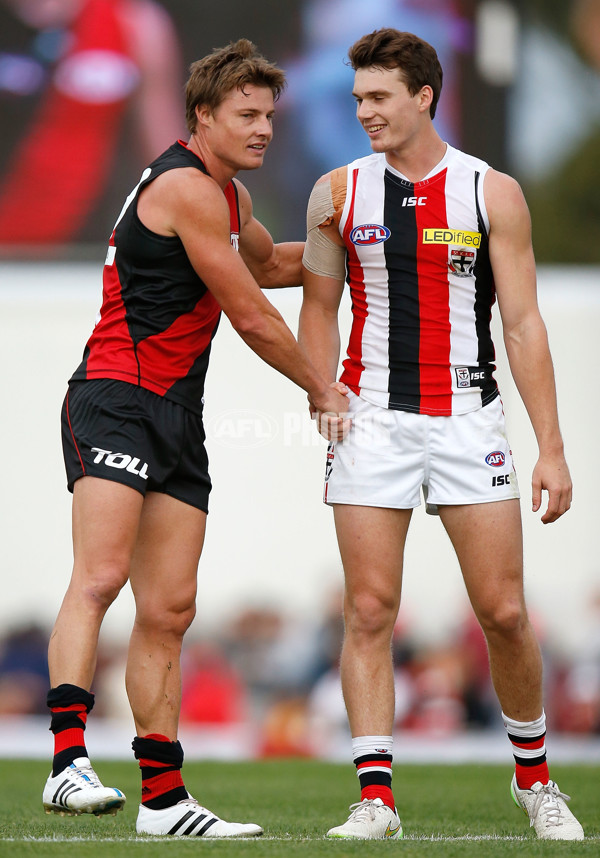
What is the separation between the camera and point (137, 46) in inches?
462

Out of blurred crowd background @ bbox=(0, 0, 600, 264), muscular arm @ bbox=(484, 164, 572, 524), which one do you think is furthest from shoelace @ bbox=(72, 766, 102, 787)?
blurred crowd background @ bbox=(0, 0, 600, 264)

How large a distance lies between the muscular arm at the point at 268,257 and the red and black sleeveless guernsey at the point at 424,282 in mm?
408

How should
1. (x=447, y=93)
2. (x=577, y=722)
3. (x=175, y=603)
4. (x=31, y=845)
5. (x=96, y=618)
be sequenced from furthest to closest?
(x=447, y=93) → (x=577, y=722) → (x=175, y=603) → (x=96, y=618) → (x=31, y=845)

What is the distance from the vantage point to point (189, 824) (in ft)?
12.3

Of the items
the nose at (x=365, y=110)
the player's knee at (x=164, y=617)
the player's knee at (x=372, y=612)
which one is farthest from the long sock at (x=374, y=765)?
the nose at (x=365, y=110)

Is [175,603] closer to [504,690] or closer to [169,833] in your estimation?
[169,833]

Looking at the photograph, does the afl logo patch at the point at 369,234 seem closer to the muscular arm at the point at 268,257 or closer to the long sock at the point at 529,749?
the muscular arm at the point at 268,257

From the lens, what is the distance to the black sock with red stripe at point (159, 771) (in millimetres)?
3836

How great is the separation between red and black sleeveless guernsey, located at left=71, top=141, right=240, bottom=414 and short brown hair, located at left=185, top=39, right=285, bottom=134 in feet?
0.59

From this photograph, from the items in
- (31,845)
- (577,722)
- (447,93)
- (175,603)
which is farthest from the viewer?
(447,93)

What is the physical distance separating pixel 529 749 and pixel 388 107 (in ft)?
6.84

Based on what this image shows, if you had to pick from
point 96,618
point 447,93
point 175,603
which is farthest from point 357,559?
point 447,93

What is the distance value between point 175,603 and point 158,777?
0.52 m

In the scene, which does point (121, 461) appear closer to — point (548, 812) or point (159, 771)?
point (159, 771)
